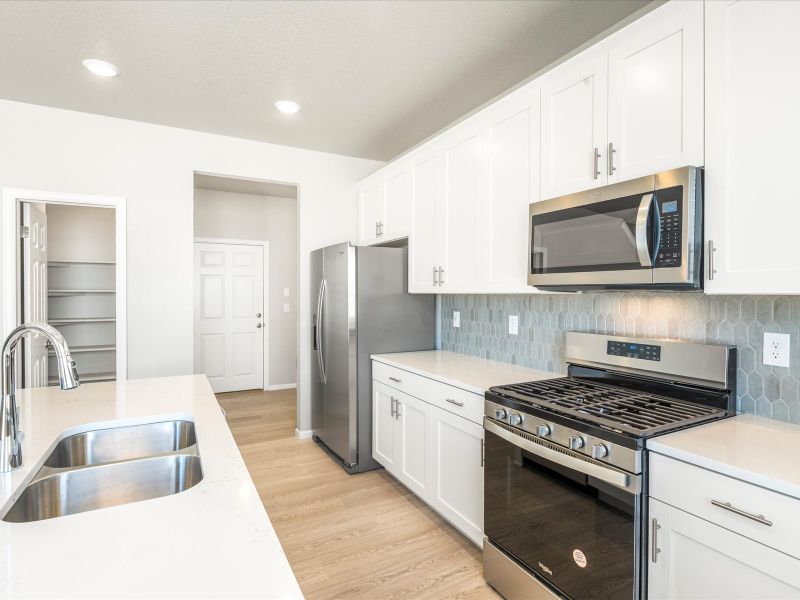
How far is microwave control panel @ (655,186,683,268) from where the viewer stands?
1477 mm

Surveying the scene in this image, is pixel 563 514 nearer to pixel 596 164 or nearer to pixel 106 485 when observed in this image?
pixel 596 164

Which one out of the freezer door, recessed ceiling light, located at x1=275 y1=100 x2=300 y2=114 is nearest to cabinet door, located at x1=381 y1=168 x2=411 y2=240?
the freezer door

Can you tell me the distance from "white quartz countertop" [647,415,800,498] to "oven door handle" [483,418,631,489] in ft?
0.47

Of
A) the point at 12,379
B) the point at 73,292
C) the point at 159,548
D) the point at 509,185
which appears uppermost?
the point at 509,185

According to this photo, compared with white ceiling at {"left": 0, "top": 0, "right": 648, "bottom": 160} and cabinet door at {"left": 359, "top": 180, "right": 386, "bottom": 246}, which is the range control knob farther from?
cabinet door at {"left": 359, "top": 180, "right": 386, "bottom": 246}

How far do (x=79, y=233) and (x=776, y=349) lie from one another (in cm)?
575

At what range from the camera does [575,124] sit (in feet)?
6.26

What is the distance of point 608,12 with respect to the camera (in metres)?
2.05

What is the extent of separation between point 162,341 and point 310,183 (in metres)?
1.85

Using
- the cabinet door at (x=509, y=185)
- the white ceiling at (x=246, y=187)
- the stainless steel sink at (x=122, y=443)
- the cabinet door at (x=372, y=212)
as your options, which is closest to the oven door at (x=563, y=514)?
the cabinet door at (x=509, y=185)

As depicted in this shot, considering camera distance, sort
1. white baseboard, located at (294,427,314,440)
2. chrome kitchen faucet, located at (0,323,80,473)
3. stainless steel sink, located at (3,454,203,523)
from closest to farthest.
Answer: chrome kitchen faucet, located at (0,323,80,473) → stainless steel sink, located at (3,454,203,523) → white baseboard, located at (294,427,314,440)

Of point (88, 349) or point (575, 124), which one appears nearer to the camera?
point (575, 124)

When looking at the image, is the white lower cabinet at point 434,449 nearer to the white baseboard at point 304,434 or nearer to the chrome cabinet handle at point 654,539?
the chrome cabinet handle at point 654,539

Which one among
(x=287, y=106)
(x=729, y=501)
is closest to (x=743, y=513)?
(x=729, y=501)
